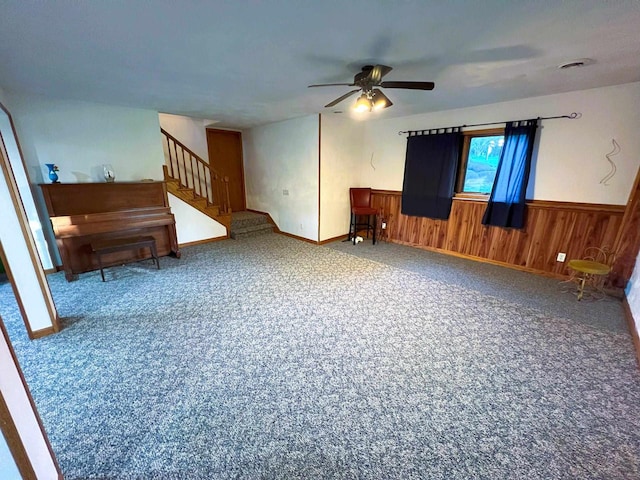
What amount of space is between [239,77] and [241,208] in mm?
4227

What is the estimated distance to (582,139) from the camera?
3031mm

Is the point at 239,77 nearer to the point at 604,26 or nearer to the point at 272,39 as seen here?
the point at 272,39

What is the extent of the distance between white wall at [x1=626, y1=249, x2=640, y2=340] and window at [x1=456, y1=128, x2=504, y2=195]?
69.0 inches

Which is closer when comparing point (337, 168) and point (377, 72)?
point (377, 72)

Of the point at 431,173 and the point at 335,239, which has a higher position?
the point at 431,173

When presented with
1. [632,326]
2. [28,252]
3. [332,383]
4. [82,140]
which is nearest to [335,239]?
[332,383]

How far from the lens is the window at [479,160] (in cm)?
371

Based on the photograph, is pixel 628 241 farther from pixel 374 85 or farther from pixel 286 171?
pixel 286 171

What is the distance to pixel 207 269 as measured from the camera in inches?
141

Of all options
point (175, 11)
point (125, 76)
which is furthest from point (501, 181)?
point (125, 76)

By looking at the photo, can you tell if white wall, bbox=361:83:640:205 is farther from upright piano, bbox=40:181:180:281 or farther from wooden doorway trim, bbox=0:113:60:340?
wooden doorway trim, bbox=0:113:60:340

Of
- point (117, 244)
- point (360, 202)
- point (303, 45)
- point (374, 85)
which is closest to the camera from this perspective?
point (303, 45)

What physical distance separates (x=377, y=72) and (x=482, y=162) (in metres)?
2.67

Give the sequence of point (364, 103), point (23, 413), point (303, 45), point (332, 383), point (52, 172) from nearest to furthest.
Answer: point (23, 413), point (332, 383), point (303, 45), point (364, 103), point (52, 172)
